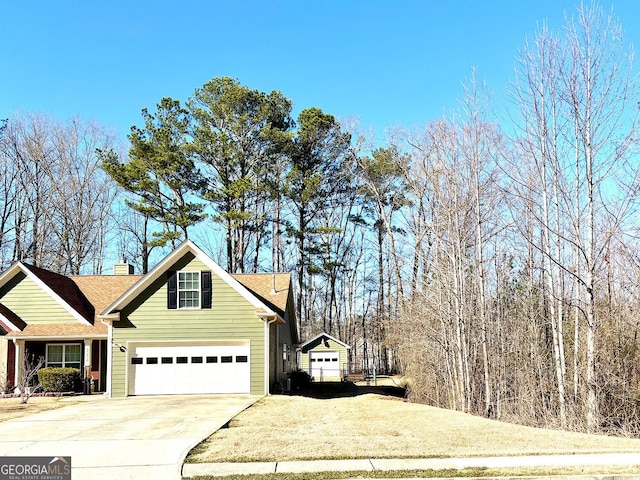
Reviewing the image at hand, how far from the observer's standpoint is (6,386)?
852 inches

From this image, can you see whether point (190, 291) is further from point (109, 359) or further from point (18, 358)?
point (18, 358)

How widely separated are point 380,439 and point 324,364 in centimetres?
2694

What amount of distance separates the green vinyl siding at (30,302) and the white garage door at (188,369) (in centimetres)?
397

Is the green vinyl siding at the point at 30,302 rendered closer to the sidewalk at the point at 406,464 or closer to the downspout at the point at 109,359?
the downspout at the point at 109,359

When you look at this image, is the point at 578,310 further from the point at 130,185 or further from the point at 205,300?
the point at 130,185

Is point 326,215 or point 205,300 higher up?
point 326,215

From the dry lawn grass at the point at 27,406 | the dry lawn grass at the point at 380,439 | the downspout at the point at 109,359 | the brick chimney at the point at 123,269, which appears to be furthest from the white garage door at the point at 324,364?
the dry lawn grass at the point at 380,439

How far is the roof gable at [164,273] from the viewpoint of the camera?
20.8 m

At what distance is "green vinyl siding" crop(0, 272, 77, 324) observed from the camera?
75.9 ft

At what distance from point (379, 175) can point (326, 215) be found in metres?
5.34

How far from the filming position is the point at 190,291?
21.2m

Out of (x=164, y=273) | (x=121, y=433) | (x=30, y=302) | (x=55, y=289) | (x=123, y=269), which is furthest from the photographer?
(x=123, y=269)

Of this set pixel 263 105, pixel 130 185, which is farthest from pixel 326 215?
pixel 130 185

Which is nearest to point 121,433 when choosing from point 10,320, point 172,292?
point 172,292
